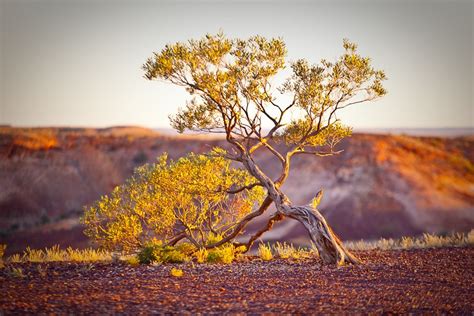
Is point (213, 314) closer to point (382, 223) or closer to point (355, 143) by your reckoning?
point (382, 223)

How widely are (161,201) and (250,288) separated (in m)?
5.56

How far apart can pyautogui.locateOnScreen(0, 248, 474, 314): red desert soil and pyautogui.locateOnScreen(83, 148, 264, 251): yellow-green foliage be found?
61.0 inches

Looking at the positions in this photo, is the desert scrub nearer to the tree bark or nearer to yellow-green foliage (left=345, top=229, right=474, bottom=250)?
the tree bark

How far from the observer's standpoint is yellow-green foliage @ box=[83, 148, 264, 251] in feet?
51.0

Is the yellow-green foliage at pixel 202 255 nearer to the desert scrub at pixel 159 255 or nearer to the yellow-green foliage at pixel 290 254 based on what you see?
the desert scrub at pixel 159 255

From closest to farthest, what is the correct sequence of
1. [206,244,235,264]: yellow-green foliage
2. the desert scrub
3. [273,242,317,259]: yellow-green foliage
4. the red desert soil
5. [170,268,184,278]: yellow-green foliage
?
the red desert soil
[170,268,184,278]: yellow-green foliage
the desert scrub
[206,244,235,264]: yellow-green foliage
[273,242,317,259]: yellow-green foliage

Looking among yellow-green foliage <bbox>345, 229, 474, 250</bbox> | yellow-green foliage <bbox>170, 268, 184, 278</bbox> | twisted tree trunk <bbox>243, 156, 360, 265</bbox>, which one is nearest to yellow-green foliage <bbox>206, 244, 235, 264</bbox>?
twisted tree trunk <bbox>243, 156, 360, 265</bbox>

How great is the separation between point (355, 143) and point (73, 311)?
38.6m

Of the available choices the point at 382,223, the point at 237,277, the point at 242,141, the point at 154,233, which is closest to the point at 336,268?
the point at 237,277

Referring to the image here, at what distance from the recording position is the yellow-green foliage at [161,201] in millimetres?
15555

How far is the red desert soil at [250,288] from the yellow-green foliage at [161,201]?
1.55 m

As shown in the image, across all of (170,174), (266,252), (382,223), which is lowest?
(382,223)

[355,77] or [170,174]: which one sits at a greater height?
[355,77]

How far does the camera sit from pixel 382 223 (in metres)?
33.9
